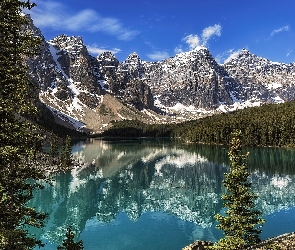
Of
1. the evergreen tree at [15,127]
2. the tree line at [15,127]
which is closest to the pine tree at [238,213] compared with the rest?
the tree line at [15,127]

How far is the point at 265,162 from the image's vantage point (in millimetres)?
115125

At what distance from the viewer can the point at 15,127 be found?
1647cm

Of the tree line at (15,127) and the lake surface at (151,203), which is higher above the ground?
the tree line at (15,127)

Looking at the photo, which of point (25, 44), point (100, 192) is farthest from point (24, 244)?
point (100, 192)

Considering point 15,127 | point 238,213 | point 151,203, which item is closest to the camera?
point 15,127

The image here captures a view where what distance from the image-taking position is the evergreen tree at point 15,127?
53.1ft

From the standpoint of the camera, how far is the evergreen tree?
16.2 m

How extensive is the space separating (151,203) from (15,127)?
55.1m

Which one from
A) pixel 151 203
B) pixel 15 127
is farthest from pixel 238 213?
pixel 151 203

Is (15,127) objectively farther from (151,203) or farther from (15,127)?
(151,203)

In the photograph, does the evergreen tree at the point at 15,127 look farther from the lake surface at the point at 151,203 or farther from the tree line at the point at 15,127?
the lake surface at the point at 151,203

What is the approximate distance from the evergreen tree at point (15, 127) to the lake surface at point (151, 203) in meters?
30.0

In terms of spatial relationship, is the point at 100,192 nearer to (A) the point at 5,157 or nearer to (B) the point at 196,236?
(B) the point at 196,236

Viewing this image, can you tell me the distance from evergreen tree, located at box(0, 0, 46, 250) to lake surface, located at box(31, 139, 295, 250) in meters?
30.0
